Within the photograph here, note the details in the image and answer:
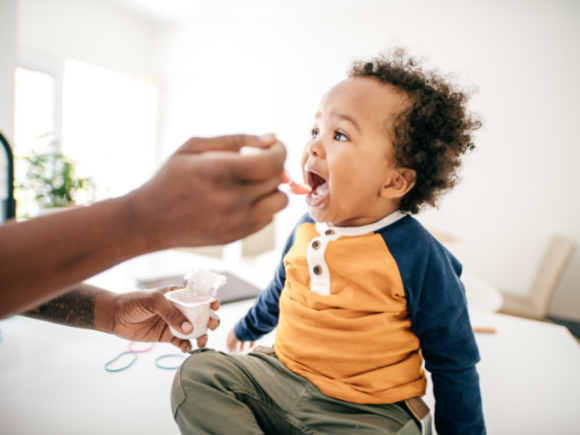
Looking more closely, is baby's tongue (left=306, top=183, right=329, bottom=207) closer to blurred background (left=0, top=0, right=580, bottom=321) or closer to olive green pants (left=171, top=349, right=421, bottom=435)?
olive green pants (left=171, top=349, right=421, bottom=435)

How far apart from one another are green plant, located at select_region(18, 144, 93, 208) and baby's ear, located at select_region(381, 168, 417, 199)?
3.65m

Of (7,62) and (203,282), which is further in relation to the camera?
(7,62)

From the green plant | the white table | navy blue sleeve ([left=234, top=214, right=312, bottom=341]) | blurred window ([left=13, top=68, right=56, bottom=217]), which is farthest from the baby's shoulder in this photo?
blurred window ([left=13, top=68, right=56, bottom=217])

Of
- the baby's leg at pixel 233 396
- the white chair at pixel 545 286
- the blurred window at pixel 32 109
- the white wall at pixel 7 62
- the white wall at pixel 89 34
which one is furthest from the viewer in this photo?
the blurred window at pixel 32 109

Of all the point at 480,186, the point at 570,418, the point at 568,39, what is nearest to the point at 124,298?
the point at 570,418

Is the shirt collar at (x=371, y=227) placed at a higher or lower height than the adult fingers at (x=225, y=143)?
lower

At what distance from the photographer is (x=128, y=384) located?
832 mm

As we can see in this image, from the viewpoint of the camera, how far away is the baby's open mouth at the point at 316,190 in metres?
0.81

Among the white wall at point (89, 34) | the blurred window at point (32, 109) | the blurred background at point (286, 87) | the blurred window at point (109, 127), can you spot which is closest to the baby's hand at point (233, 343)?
the blurred background at point (286, 87)

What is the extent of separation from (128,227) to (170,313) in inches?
18.1

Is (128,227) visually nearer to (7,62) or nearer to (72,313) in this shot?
(72,313)

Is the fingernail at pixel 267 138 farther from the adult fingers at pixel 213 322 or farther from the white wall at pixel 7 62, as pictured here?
the white wall at pixel 7 62

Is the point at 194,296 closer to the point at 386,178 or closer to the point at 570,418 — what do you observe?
the point at 386,178

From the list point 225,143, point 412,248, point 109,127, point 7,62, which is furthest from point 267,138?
point 109,127
